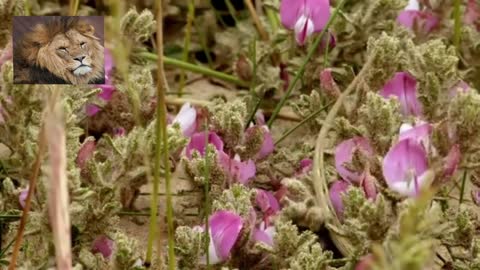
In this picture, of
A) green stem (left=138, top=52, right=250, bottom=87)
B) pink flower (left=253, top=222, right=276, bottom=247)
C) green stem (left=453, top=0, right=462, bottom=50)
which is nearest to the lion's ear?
pink flower (left=253, top=222, right=276, bottom=247)

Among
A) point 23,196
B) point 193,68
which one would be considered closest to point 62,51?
point 23,196

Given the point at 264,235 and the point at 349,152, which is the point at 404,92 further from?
the point at 264,235

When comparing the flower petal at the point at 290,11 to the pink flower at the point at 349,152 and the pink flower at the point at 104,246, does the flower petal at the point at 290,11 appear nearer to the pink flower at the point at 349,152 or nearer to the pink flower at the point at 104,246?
the pink flower at the point at 349,152

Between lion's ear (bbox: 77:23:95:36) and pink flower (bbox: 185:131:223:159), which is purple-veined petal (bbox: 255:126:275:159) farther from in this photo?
lion's ear (bbox: 77:23:95:36)

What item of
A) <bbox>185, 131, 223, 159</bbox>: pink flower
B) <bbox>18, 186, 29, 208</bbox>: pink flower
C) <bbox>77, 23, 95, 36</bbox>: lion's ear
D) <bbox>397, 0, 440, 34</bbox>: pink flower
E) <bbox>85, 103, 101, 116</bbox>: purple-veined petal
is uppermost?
<bbox>397, 0, 440, 34</bbox>: pink flower

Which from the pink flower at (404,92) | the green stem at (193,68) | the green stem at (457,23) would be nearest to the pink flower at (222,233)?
the pink flower at (404,92)

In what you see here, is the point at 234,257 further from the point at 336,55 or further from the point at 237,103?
the point at 336,55
